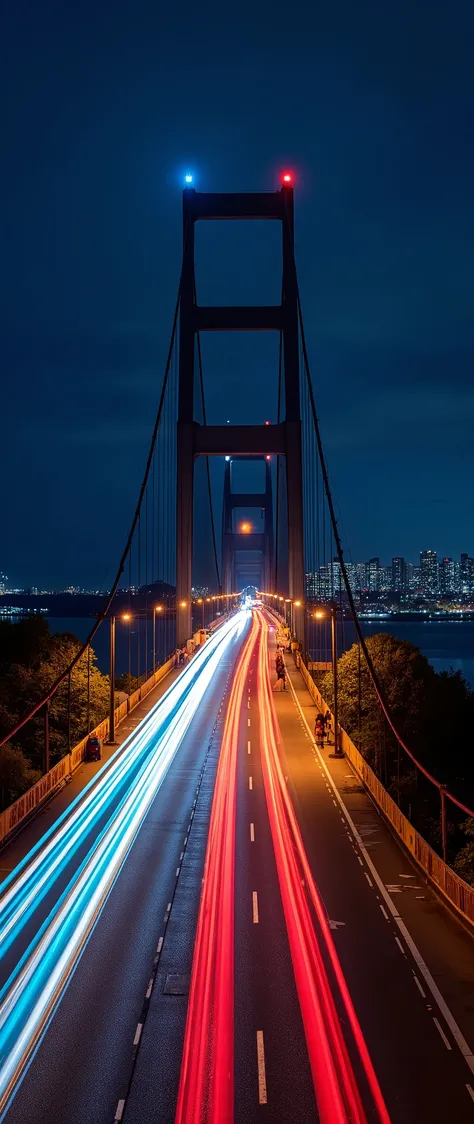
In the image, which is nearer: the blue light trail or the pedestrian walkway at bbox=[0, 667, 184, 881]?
the blue light trail

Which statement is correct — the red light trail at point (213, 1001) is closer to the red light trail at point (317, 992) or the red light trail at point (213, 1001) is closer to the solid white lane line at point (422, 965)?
the red light trail at point (317, 992)

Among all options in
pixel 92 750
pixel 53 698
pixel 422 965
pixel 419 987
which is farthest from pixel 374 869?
pixel 53 698

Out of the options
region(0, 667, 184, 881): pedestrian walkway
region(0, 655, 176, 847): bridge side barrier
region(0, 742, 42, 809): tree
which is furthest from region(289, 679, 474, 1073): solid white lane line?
region(0, 742, 42, 809): tree

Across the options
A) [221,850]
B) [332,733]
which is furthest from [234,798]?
[332,733]

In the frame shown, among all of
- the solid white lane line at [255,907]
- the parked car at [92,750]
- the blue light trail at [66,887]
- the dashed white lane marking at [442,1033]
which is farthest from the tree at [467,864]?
the dashed white lane marking at [442,1033]

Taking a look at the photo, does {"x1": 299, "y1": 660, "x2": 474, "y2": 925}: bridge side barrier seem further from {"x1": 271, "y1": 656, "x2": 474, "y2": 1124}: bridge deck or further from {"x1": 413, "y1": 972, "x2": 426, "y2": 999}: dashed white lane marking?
{"x1": 413, "y1": 972, "x2": 426, "y2": 999}: dashed white lane marking

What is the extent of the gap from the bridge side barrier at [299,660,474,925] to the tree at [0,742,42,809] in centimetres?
1676

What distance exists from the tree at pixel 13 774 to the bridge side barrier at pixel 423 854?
16.8 metres

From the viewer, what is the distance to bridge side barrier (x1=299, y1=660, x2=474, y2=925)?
1622cm

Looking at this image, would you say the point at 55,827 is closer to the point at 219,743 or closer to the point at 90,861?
the point at 90,861

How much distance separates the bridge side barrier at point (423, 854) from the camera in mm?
16219

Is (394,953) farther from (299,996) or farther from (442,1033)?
(442,1033)

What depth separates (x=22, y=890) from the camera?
17.4m

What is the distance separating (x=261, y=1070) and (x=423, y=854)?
30.9 ft
